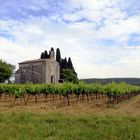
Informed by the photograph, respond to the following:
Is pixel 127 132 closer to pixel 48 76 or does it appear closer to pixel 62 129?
pixel 62 129

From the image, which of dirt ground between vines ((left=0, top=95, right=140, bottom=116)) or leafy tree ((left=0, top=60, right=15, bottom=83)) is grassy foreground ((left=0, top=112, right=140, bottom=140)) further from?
leafy tree ((left=0, top=60, right=15, bottom=83))

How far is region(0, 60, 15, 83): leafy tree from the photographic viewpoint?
70.6 meters

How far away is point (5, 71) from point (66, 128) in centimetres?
5995

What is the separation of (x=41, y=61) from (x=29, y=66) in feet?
18.8

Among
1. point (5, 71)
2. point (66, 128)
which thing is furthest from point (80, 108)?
point (5, 71)

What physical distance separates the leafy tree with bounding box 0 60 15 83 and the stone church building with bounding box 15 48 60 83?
9536mm

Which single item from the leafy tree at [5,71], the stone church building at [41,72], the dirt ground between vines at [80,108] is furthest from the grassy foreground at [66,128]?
the stone church building at [41,72]

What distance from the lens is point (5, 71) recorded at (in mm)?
71312

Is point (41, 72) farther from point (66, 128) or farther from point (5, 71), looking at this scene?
point (66, 128)

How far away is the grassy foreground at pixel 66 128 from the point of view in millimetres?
10931

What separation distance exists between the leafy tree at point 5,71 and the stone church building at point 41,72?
9536 millimetres

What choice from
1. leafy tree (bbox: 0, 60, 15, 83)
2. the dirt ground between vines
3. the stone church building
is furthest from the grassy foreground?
the stone church building

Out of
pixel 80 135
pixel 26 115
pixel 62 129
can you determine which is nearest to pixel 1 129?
pixel 62 129

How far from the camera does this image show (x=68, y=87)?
33125 mm
